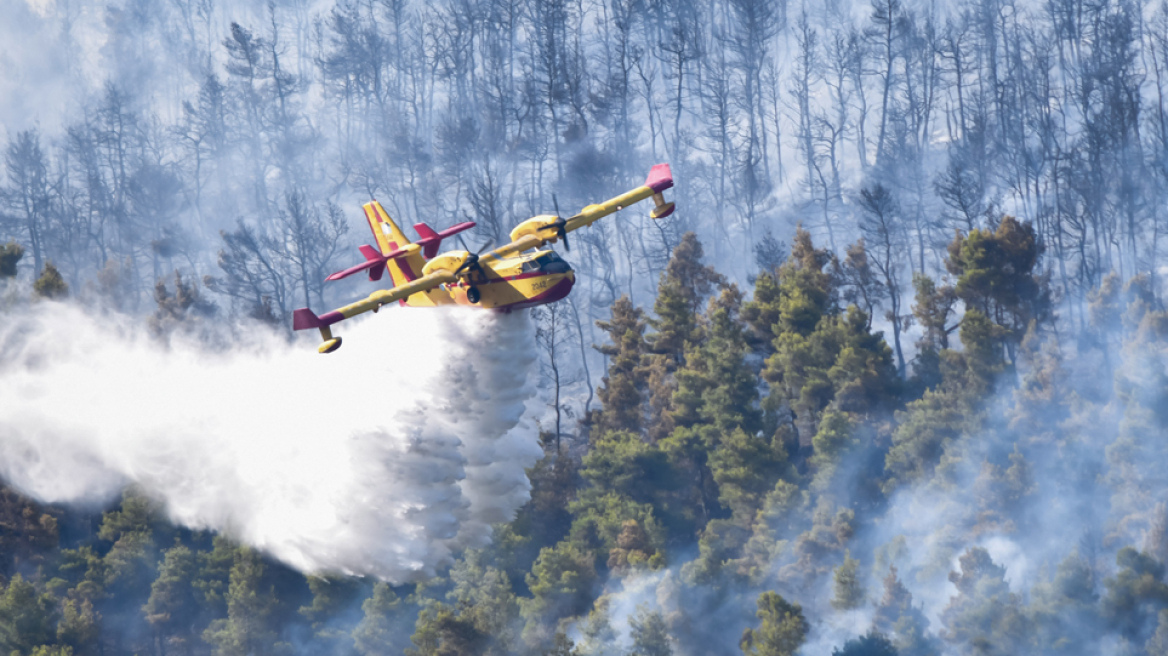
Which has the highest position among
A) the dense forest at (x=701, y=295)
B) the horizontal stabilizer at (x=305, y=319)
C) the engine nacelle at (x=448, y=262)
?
the engine nacelle at (x=448, y=262)

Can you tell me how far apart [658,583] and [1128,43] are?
177ft

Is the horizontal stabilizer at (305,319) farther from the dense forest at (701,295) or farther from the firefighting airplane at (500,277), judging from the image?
the dense forest at (701,295)

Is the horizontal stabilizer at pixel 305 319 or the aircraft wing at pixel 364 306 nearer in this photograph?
the horizontal stabilizer at pixel 305 319

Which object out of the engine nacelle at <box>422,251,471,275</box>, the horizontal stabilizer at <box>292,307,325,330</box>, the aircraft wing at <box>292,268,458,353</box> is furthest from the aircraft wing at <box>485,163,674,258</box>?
the horizontal stabilizer at <box>292,307,325,330</box>

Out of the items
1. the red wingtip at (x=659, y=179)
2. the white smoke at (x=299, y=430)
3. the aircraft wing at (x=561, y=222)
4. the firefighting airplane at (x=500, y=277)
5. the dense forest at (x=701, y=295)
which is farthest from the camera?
the dense forest at (x=701, y=295)

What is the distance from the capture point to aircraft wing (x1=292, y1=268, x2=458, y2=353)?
A: 33625mm

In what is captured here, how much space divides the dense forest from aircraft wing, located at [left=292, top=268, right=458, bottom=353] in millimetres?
4884

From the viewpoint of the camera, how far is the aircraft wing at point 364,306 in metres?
33.6

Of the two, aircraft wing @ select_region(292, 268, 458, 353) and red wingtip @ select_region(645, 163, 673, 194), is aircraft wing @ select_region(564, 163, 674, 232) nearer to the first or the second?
red wingtip @ select_region(645, 163, 673, 194)

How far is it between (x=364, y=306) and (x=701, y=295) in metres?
31.3

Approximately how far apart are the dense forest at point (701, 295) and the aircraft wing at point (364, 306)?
16.0 ft

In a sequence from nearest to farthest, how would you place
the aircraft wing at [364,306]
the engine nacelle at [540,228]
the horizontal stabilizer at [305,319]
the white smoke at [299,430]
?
the horizontal stabilizer at [305,319] → the aircraft wing at [364,306] → the engine nacelle at [540,228] → the white smoke at [299,430]

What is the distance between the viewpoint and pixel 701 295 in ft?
206

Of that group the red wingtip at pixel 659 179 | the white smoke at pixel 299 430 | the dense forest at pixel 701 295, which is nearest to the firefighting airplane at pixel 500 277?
the red wingtip at pixel 659 179
